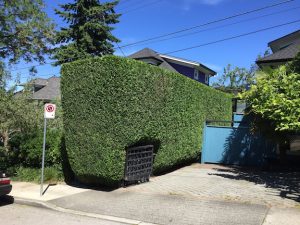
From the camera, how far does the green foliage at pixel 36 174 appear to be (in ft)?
37.8

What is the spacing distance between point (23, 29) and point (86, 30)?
11.7 m

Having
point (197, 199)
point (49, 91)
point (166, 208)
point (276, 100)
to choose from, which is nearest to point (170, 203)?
point (166, 208)

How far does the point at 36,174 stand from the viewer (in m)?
12.0

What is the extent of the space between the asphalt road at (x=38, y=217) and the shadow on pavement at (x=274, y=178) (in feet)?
15.5

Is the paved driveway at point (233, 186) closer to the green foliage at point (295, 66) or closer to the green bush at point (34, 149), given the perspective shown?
the green bush at point (34, 149)

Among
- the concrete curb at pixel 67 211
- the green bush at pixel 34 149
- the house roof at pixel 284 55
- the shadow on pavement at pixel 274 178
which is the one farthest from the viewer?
the house roof at pixel 284 55

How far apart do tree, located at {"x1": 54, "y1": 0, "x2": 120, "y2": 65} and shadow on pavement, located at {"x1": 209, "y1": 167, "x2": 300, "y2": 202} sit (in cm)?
1528

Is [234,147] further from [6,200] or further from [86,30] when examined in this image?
[86,30]

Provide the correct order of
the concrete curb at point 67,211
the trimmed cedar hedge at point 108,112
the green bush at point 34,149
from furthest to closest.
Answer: the green bush at point 34,149 < the trimmed cedar hedge at point 108,112 < the concrete curb at point 67,211

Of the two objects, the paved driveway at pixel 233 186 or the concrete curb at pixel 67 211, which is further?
the paved driveway at pixel 233 186

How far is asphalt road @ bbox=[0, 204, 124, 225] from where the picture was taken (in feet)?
24.4

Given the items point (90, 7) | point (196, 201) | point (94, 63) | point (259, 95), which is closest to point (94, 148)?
point (94, 63)

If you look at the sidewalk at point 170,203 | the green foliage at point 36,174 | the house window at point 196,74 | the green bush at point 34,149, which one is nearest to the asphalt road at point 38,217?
the sidewalk at point 170,203

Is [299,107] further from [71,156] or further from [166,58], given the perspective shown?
[166,58]
